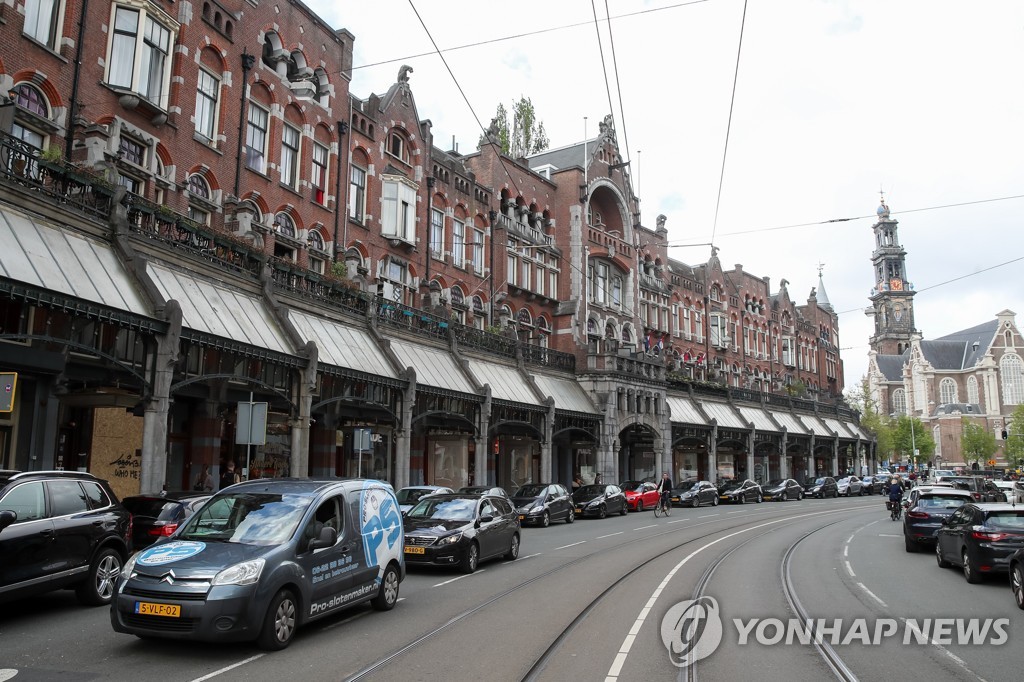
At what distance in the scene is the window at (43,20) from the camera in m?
19.0

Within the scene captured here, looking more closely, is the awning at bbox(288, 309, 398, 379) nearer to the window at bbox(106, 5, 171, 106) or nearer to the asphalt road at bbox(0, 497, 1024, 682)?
the window at bbox(106, 5, 171, 106)

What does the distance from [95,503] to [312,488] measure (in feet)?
10.6

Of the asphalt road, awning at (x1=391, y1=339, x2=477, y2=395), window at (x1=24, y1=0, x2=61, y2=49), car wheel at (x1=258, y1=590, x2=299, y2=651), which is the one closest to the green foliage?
awning at (x1=391, y1=339, x2=477, y2=395)

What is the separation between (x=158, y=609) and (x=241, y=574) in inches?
31.3

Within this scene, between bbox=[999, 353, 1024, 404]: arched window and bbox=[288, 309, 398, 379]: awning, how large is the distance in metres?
118

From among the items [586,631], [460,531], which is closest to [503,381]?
[460,531]

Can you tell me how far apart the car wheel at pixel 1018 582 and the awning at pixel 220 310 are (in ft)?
51.0

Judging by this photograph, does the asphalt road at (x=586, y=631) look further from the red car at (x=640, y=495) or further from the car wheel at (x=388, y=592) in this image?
the red car at (x=640, y=495)

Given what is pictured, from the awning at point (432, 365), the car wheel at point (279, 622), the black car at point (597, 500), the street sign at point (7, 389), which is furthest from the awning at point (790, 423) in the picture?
the car wheel at point (279, 622)

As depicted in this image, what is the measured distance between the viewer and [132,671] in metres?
6.89

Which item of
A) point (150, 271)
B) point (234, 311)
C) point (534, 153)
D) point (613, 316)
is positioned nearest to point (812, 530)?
point (234, 311)

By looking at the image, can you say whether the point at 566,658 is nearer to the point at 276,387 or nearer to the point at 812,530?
the point at 276,387

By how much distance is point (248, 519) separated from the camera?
857 cm

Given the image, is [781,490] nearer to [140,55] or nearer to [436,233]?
[436,233]
